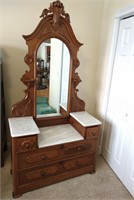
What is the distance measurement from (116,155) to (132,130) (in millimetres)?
506

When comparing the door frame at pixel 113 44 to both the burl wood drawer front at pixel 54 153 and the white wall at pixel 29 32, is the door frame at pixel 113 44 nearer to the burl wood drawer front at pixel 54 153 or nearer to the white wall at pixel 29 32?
the white wall at pixel 29 32

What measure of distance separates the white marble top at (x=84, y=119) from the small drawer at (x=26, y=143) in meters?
0.59

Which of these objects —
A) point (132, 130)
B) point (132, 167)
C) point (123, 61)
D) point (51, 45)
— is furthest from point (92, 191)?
point (51, 45)

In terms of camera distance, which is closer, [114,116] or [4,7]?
[4,7]

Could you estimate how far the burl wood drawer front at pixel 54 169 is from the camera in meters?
1.59

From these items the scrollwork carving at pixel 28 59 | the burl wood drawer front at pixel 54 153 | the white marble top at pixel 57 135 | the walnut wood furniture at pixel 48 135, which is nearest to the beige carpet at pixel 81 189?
the walnut wood furniture at pixel 48 135

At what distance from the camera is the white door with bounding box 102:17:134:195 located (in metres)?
1.72

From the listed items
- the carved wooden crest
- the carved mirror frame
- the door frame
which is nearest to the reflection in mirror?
the carved mirror frame

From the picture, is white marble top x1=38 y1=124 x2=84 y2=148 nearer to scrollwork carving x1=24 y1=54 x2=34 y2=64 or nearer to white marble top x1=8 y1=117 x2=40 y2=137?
white marble top x1=8 y1=117 x2=40 y2=137

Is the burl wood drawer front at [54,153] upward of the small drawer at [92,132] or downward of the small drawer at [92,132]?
downward

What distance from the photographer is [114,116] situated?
2039 millimetres

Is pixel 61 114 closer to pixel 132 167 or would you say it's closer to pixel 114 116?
pixel 114 116

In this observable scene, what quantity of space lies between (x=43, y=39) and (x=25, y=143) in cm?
111

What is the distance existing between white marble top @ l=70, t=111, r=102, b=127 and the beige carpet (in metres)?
0.72
